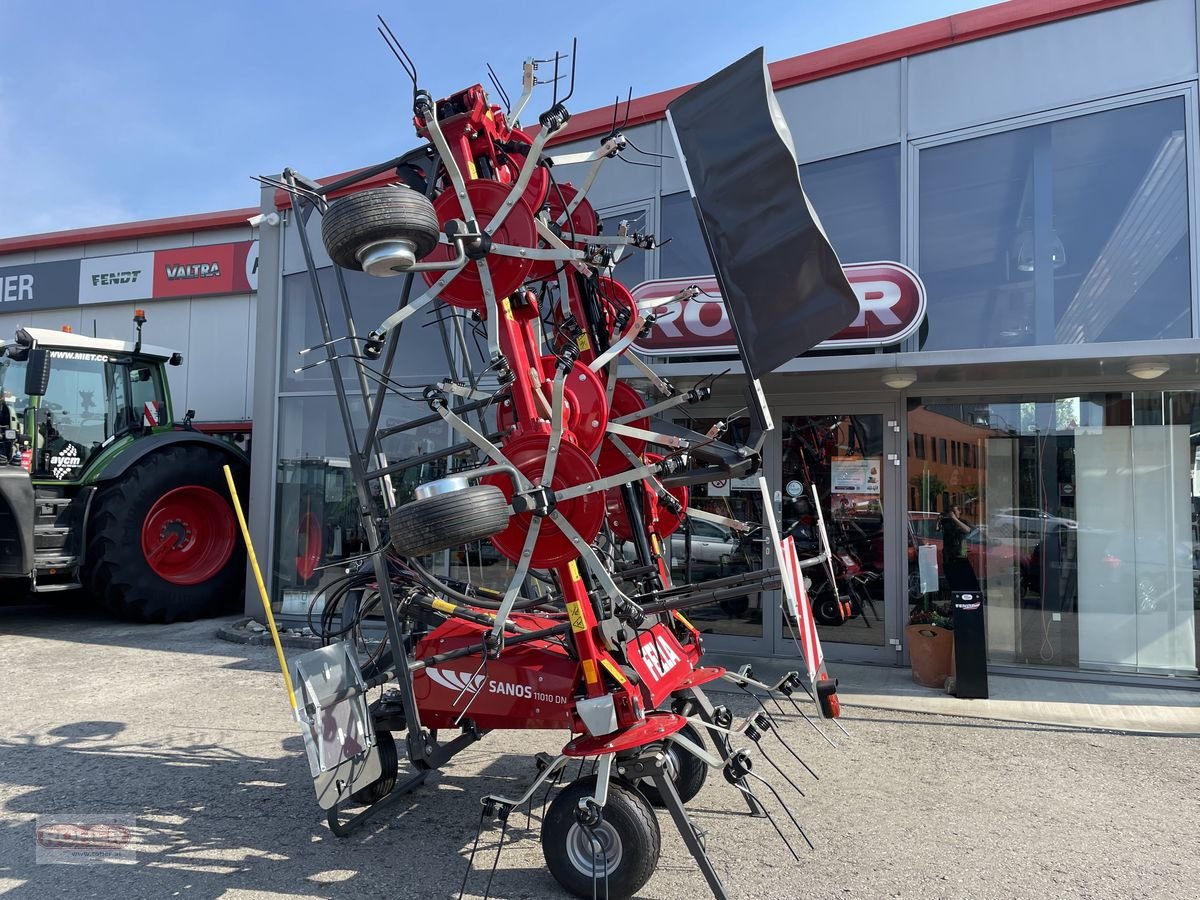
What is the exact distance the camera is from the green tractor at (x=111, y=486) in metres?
8.10

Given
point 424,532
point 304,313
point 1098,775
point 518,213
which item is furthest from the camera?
point 304,313

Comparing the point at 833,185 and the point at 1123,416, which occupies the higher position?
the point at 833,185


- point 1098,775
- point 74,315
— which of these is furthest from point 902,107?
point 74,315

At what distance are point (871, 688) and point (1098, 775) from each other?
185cm

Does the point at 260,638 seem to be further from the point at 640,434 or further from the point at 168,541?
the point at 640,434

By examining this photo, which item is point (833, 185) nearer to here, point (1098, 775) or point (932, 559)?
point (932, 559)

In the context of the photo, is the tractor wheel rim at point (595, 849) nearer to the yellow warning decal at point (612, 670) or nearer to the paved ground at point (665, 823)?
the paved ground at point (665, 823)

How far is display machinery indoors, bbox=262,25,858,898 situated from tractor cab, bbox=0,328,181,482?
251 inches

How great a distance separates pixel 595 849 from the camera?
3.03m

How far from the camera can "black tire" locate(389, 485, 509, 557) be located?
2.68 m

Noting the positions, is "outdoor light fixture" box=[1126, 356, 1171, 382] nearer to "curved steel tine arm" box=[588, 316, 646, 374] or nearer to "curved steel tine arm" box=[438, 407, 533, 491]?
"curved steel tine arm" box=[588, 316, 646, 374]

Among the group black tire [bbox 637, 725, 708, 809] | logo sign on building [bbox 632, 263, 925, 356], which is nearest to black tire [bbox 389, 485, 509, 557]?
black tire [bbox 637, 725, 708, 809]

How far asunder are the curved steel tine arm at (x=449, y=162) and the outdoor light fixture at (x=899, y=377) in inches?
157

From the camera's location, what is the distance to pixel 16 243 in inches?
576
